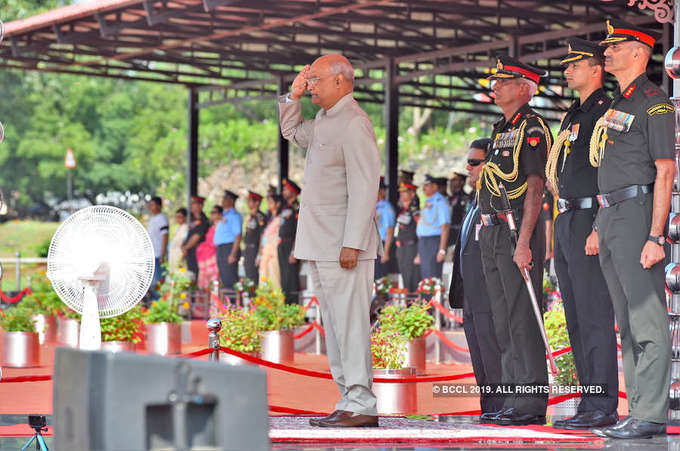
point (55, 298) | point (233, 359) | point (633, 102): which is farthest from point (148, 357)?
point (55, 298)

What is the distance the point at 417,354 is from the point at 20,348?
12.7 feet

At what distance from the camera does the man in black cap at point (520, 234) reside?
620cm

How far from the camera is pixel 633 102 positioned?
18.1 feet

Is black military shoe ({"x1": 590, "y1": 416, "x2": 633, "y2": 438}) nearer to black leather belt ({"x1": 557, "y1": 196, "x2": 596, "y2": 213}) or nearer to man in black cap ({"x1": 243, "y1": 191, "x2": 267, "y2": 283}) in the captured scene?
black leather belt ({"x1": 557, "y1": 196, "x2": 596, "y2": 213})

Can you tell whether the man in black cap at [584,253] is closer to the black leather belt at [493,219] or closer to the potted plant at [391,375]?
the black leather belt at [493,219]

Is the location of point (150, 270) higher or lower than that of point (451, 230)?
lower

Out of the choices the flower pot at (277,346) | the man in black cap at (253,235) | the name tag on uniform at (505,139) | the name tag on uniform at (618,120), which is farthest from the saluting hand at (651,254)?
the man in black cap at (253,235)

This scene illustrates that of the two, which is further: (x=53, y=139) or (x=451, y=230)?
(x=53, y=139)

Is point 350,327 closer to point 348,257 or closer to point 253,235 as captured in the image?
point 348,257

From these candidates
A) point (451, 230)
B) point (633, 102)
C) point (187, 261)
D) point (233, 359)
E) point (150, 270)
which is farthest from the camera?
point (187, 261)

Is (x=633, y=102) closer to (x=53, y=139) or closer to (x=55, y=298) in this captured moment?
(x=55, y=298)

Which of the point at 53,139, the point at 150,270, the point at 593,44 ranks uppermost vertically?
the point at 53,139

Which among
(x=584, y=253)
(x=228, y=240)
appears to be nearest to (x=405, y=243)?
(x=228, y=240)

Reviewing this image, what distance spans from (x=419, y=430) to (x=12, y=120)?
35.2m
